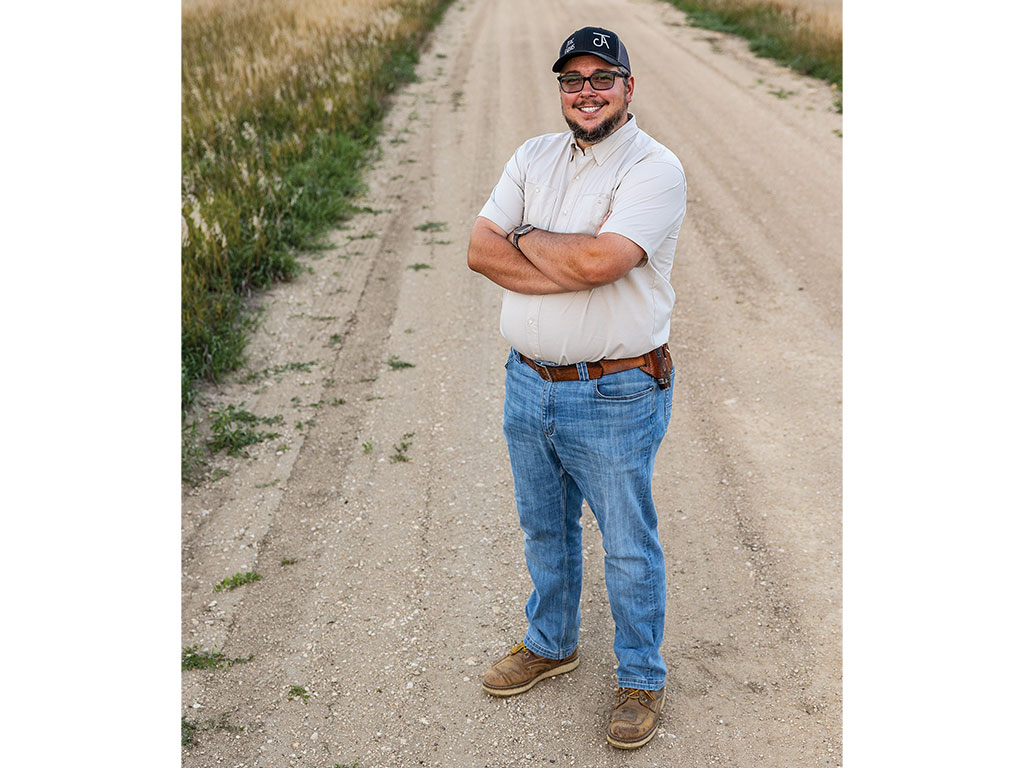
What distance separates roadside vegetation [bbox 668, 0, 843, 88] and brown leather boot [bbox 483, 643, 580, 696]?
33.4 ft

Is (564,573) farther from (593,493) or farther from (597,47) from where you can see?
(597,47)

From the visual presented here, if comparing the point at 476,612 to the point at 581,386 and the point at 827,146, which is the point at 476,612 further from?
the point at 827,146

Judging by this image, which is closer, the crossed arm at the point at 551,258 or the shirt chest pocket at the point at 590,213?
the crossed arm at the point at 551,258

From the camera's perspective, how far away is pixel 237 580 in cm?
423

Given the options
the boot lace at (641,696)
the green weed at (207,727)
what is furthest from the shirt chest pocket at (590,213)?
the green weed at (207,727)

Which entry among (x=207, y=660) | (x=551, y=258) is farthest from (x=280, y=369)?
(x=551, y=258)

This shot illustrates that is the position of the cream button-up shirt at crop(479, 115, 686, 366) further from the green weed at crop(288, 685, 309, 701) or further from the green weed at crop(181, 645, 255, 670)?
the green weed at crop(181, 645, 255, 670)

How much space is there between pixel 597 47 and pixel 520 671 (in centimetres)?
228

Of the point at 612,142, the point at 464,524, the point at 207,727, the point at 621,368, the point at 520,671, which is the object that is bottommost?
the point at 207,727

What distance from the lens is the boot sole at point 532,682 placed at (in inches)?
138

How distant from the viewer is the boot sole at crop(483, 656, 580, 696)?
3.50 meters

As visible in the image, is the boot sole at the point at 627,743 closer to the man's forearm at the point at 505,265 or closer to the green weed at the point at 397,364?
the man's forearm at the point at 505,265

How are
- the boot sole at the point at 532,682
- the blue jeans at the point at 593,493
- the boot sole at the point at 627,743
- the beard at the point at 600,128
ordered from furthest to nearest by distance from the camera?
the boot sole at the point at 532,682 → the boot sole at the point at 627,743 → the blue jeans at the point at 593,493 → the beard at the point at 600,128

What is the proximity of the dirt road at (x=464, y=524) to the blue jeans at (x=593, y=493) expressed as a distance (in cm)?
30
